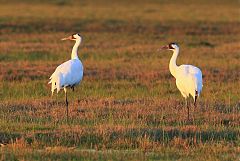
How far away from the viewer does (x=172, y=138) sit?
1033 centimetres

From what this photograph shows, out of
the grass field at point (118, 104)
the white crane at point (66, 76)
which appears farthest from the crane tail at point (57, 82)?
the grass field at point (118, 104)

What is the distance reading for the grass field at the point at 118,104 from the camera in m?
9.75

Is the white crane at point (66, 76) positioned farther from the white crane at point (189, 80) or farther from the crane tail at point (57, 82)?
the white crane at point (189, 80)

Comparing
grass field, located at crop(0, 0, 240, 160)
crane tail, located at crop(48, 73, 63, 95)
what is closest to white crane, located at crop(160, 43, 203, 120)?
grass field, located at crop(0, 0, 240, 160)

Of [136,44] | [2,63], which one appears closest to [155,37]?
[136,44]

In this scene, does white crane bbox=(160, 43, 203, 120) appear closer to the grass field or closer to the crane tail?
the grass field

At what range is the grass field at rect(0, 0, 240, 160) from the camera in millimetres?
9750

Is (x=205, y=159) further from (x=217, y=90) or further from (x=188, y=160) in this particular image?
(x=217, y=90)

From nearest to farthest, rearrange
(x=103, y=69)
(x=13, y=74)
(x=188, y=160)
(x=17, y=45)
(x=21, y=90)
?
(x=188, y=160) < (x=21, y=90) < (x=13, y=74) < (x=103, y=69) < (x=17, y=45)

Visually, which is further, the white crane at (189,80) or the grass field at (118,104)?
the white crane at (189,80)

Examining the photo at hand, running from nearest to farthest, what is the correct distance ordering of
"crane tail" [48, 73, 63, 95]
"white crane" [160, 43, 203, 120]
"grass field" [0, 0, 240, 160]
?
"grass field" [0, 0, 240, 160], "white crane" [160, 43, 203, 120], "crane tail" [48, 73, 63, 95]

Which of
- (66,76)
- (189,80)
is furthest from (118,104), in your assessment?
(189,80)

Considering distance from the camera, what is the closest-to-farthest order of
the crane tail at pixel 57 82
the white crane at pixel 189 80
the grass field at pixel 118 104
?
1. the grass field at pixel 118 104
2. the white crane at pixel 189 80
3. the crane tail at pixel 57 82

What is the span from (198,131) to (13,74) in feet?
26.9
